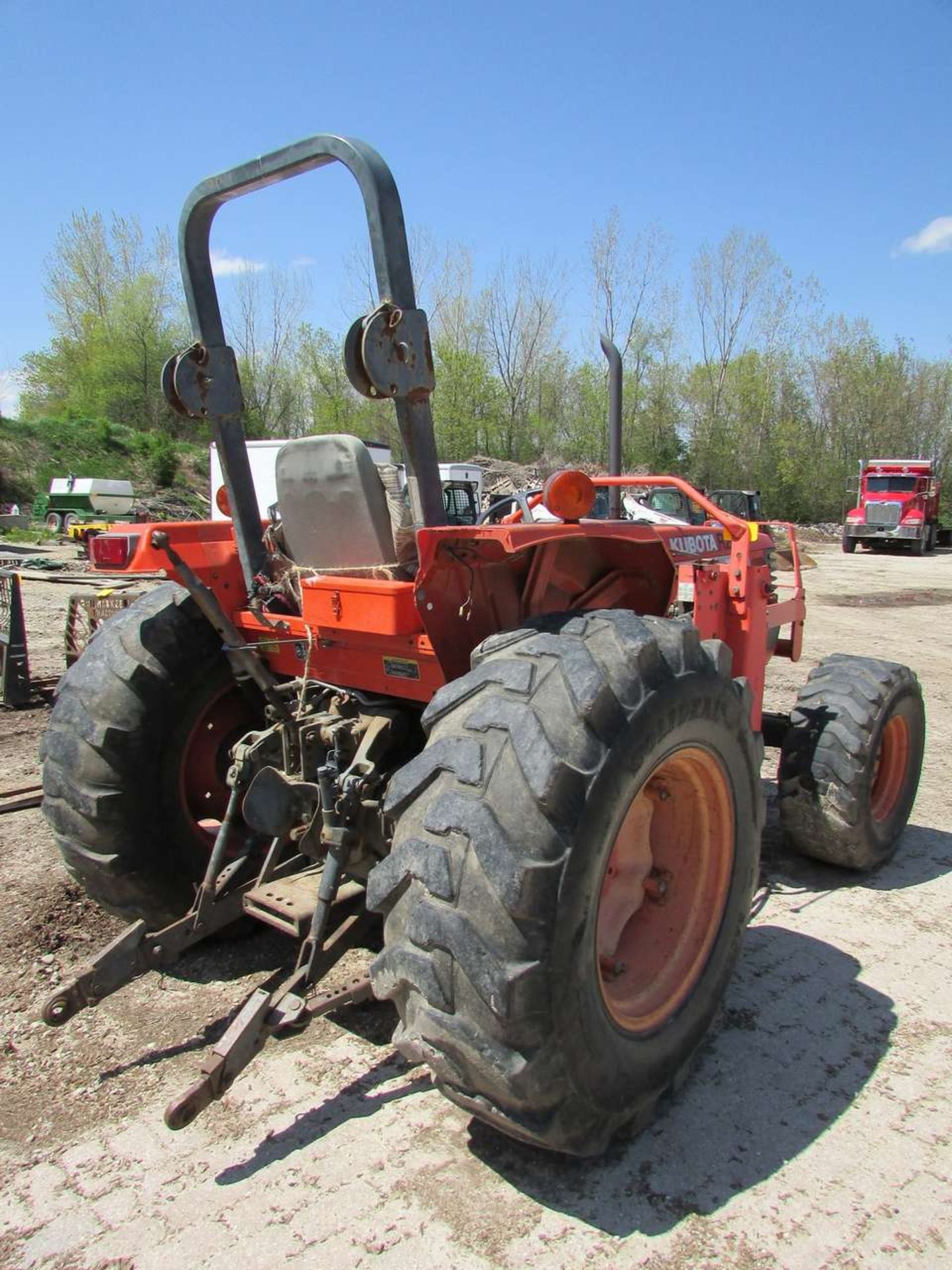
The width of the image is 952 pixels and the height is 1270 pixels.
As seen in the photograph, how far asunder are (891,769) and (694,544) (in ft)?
5.79

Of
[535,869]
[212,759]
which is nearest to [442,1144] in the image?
[535,869]

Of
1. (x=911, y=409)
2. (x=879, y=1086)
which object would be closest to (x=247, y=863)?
(x=879, y=1086)

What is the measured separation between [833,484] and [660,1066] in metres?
45.0

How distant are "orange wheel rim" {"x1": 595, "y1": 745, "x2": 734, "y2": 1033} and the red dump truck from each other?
96.2 ft

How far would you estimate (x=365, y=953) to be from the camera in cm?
336

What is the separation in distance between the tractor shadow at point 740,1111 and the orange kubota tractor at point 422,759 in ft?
0.55

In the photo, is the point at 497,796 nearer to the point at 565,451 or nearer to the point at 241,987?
the point at 241,987

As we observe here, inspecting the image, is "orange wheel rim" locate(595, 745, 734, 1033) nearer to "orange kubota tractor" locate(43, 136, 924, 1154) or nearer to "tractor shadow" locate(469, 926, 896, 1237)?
"orange kubota tractor" locate(43, 136, 924, 1154)

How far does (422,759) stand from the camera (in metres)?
2.10

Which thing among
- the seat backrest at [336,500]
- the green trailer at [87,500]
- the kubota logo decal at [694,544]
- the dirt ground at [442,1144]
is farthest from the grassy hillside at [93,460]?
the dirt ground at [442,1144]

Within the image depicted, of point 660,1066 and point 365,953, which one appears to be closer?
point 660,1066

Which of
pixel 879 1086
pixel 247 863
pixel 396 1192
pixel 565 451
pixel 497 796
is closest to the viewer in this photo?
pixel 497 796

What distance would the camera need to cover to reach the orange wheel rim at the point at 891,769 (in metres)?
4.33

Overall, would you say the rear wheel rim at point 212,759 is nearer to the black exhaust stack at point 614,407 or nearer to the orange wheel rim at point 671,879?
the orange wheel rim at point 671,879
